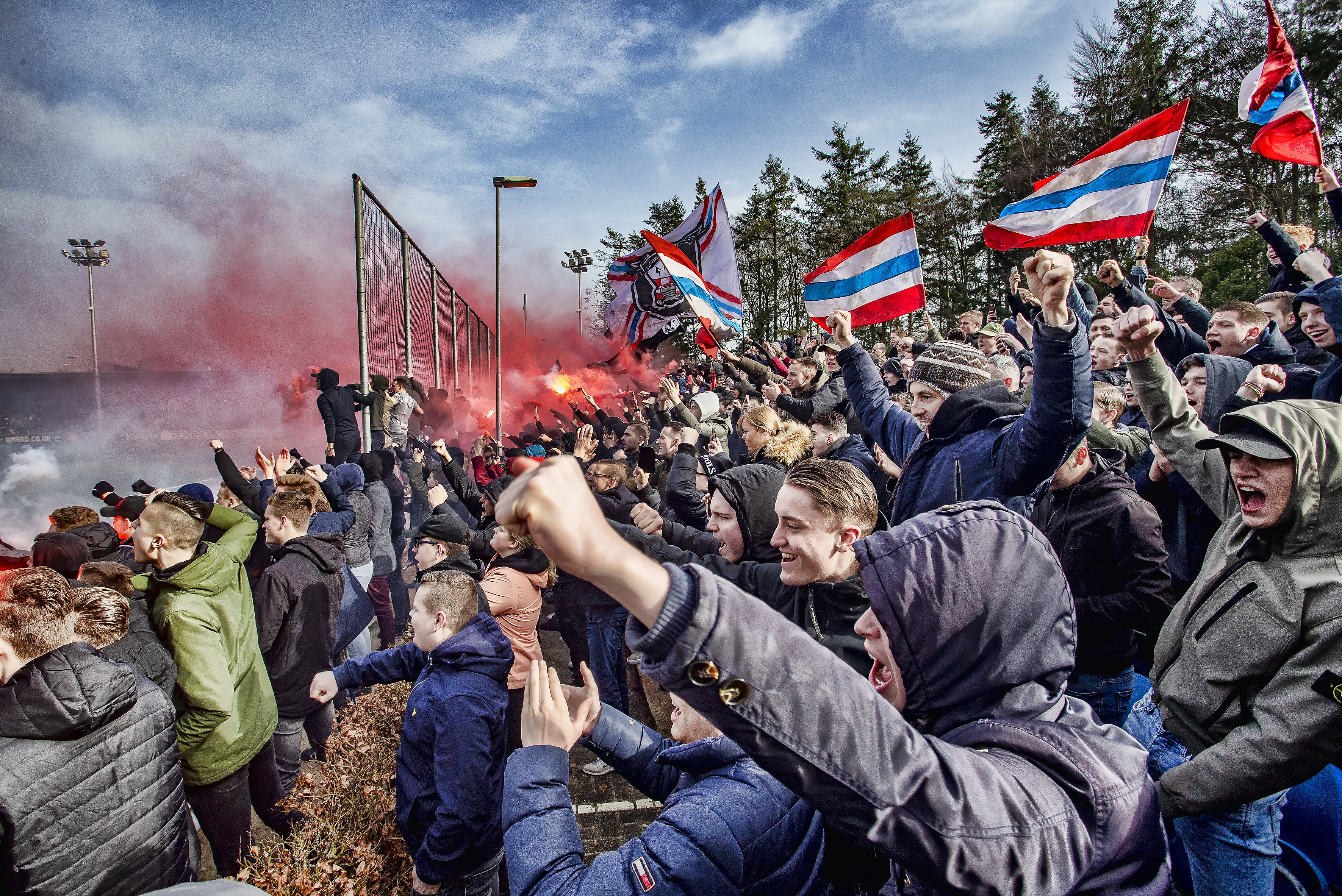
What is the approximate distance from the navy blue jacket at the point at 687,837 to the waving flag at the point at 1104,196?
12.2ft

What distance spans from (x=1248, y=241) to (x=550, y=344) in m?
31.5

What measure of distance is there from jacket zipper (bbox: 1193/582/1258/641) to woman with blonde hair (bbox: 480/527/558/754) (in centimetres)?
263

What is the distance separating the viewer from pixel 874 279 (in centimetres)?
604

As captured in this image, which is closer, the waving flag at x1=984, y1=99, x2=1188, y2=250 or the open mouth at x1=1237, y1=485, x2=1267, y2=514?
Result: the open mouth at x1=1237, y1=485, x2=1267, y2=514

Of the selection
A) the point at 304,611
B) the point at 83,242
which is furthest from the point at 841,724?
the point at 83,242

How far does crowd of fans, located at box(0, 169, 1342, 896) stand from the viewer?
0.84 meters

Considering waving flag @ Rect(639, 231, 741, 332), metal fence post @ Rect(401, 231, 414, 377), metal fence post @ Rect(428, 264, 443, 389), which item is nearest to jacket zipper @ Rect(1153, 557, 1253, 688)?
waving flag @ Rect(639, 231, 741, 332)

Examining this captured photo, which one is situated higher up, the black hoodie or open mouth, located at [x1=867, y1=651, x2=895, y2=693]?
open mouth, located at [x1=867, y1=651, x2=895, y2=693]

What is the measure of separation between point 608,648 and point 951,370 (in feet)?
10.1

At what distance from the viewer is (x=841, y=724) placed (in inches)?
32.2

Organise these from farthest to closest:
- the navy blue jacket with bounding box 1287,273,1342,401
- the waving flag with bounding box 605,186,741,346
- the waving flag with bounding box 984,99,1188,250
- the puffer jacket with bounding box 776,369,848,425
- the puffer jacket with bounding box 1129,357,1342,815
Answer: the waving flag with bounding box 605,186,741,346, the puffer jacket with bounding box 776,369,848,425, the waving flag with bounding box 984,99,1188,250, the navy blue jacket with bounding box 1287,273,1342,401, the puffer jacket with bounding box 1129,357,1342,815

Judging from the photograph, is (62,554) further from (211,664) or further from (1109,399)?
(1109,399)

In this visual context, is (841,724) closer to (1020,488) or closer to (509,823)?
(509,823)

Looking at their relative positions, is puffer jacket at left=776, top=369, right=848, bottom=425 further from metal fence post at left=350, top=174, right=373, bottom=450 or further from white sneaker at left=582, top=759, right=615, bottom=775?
metal fence post at left=350, top=174, right=373, bottom=450
